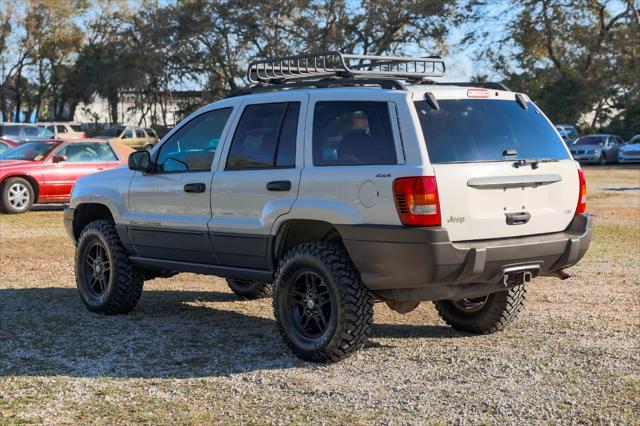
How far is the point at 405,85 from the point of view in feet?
21.2

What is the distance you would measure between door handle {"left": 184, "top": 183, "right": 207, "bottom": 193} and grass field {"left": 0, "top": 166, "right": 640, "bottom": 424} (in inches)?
44.9

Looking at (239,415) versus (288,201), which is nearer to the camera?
(239,415)

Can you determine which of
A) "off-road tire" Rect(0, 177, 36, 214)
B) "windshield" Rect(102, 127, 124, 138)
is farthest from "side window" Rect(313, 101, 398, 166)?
"windshield" Rect(102, 127, 124, 138)

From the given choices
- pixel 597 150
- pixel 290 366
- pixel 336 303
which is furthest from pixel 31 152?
pixel 597 150

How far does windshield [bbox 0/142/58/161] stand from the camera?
62.2 ft

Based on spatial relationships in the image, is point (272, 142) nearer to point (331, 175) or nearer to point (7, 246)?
point (331, 175)

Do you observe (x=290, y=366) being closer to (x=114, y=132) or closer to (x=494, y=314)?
(x=494, y=314)

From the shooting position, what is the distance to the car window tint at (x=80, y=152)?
62.3ft

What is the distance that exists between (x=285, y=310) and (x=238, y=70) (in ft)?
161

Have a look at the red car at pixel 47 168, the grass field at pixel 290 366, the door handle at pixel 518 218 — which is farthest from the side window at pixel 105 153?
the door handle at pixel 518 218

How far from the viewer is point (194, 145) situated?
7746 millimetres

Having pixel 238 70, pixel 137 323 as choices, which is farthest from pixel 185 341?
pixel 238 70

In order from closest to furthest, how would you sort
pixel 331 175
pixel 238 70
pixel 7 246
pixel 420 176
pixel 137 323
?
1. pixel 420 176
2. pixel 331 175
3. pixel 137 323
4. pixel 7 246
5. pixel 238 70

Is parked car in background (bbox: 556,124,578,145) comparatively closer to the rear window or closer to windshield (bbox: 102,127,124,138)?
windshield (bbox: 102,127,124,138)
